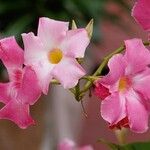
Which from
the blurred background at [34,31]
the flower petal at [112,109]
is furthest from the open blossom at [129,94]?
the blurred background at [34,31]

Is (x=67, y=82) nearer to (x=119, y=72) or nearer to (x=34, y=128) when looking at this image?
(x=119, y=72)

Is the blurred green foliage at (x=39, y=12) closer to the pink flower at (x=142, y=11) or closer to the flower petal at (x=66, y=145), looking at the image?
the flower petal at (x=66, y=145)

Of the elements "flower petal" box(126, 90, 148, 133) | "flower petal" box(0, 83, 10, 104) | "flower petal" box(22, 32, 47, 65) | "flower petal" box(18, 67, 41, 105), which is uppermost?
"flower petal" box(22, 32, 47, 65)

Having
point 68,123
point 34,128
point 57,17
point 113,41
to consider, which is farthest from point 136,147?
point 113,41

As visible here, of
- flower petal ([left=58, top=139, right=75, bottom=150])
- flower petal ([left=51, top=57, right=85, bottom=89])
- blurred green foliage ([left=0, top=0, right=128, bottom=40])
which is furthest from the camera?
blurred green foliage ([left=0, top=0, right=128, bottom=40])

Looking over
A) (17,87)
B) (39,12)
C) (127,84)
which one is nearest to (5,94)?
(17,87)

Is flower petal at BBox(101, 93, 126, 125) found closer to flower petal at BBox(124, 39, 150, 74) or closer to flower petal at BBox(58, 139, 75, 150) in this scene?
flower petal at BBox(124, 39, 150, 74)

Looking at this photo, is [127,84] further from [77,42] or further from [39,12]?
[39,12]

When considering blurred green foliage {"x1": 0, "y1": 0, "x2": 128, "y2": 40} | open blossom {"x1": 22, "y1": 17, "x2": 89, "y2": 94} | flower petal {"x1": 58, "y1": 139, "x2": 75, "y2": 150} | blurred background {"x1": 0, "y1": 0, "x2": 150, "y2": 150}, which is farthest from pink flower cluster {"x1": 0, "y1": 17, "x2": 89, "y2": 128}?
blurred green foliage {"x1": 0, "y1": 0, "x2": 128, "y2": 40}
